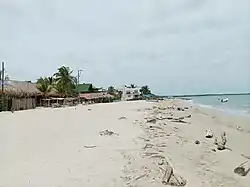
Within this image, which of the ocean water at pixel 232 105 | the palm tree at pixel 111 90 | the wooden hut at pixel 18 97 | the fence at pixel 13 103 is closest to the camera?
the fence at pixel 13 103

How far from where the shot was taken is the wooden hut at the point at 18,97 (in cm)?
2692

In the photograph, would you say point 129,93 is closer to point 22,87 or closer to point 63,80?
point 63,80

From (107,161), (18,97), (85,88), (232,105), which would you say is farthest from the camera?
(85,88)

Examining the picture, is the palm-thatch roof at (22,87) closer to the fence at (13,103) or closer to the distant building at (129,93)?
the fence at (13,103)

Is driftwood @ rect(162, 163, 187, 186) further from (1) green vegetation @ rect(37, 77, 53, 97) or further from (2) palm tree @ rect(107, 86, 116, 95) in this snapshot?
(2) palm tree @ rect(107, 86, 116, 95)

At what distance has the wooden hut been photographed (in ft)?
88.3

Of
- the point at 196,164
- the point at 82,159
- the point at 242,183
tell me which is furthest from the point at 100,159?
the point at 242,183

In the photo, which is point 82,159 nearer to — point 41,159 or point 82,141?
point 41,159

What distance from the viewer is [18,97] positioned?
3155cm

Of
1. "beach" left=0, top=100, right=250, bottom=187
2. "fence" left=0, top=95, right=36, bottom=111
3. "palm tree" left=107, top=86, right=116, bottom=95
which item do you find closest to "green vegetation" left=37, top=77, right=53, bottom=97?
"fence" left=0, top=95, right=36, bottom=111

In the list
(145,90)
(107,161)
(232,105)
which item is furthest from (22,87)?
(145,90)

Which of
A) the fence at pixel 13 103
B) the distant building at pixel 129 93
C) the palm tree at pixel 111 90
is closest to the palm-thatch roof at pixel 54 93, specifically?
the fence at pixel 13 103

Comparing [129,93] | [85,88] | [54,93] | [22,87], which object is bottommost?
[129,93]

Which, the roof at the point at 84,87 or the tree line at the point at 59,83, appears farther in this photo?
the roof at the point at 84,87
